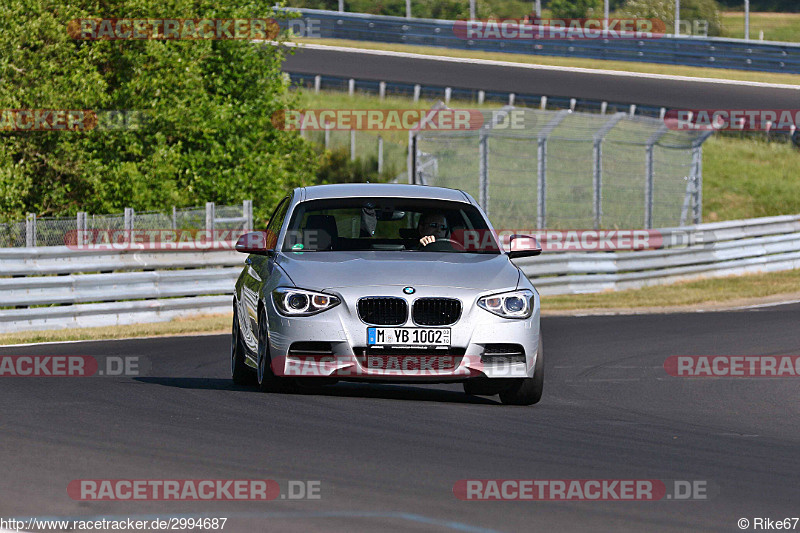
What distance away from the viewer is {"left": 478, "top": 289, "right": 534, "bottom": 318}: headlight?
971cm

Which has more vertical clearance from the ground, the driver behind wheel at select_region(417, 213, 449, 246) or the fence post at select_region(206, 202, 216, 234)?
the driver behind wheel at select_region(417, 213, 449, 246)

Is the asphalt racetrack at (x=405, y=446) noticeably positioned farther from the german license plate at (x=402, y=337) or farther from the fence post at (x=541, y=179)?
the fence post at (x=541, y=179)

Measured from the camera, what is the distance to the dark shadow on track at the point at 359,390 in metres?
10.5

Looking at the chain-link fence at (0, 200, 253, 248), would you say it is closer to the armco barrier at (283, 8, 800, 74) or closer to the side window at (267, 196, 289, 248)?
the side window at (267, 196, 289, 248)

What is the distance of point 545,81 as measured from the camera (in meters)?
45.9

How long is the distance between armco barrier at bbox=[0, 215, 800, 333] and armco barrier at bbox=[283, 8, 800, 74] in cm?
1984

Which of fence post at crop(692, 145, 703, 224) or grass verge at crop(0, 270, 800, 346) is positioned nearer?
grass verge at crop(0, 270, 800, 346)

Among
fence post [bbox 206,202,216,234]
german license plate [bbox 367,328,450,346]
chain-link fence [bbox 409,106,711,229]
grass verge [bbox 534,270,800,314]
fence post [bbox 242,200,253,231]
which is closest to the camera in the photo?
german license plate [bbox 367,328,450,346]

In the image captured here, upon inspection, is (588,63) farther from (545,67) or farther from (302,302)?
(302,302)

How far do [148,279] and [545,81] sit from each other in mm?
27993

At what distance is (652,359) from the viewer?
48.5 ft

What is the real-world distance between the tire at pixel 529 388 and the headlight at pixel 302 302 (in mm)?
1478

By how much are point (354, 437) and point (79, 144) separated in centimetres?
1859

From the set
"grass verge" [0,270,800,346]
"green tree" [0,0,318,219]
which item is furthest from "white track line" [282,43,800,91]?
"grass verge" [0,270,800,346]
